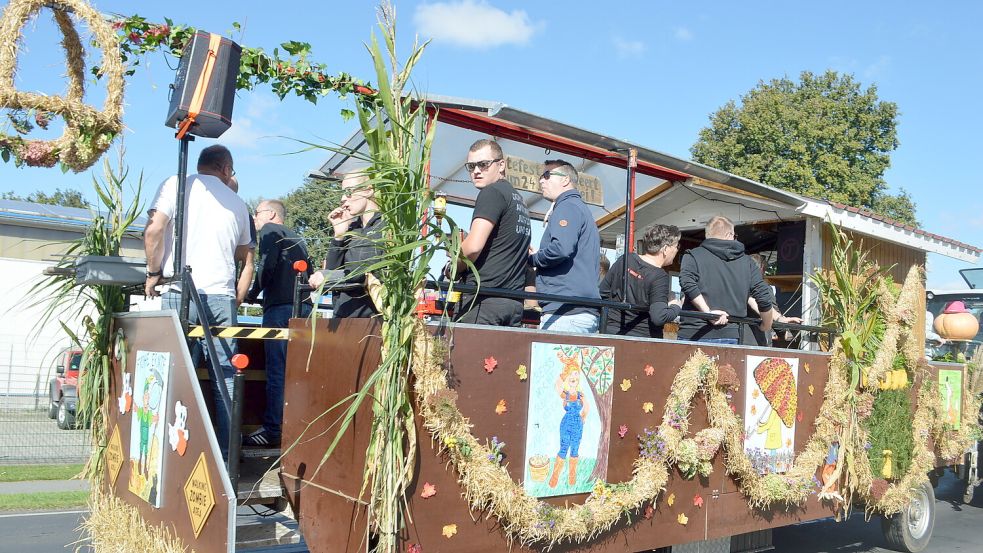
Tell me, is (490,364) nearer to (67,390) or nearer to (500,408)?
(500,408)

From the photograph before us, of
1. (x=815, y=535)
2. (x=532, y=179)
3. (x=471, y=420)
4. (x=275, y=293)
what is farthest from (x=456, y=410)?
(x=815, y=535)

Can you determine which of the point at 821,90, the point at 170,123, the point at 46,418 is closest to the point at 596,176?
the point at 170,123

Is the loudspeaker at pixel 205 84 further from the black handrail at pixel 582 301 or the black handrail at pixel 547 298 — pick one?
the black handrail at pixel 582 301

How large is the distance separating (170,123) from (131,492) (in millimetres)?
2053

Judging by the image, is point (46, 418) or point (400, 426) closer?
point (400, 426)

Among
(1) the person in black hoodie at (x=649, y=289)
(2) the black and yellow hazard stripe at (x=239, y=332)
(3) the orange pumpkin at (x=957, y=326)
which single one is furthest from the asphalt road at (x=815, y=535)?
(2) the black and yellow hazard stripe at (x=239, y=332)

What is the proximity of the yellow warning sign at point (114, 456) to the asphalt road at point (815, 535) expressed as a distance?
2.96 metres

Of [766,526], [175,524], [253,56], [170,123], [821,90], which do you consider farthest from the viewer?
[821,90]

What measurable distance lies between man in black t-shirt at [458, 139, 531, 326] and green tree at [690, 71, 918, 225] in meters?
27.6

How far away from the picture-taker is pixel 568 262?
4.57 m

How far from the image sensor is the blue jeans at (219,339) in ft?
14.5

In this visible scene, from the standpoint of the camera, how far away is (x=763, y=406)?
17.3 ft

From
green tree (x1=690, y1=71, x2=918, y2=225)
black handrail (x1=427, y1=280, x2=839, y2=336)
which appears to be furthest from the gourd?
green tree (x1=690, y1=71, x2=918, y2=225)

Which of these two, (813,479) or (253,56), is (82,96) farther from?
(813,479)
